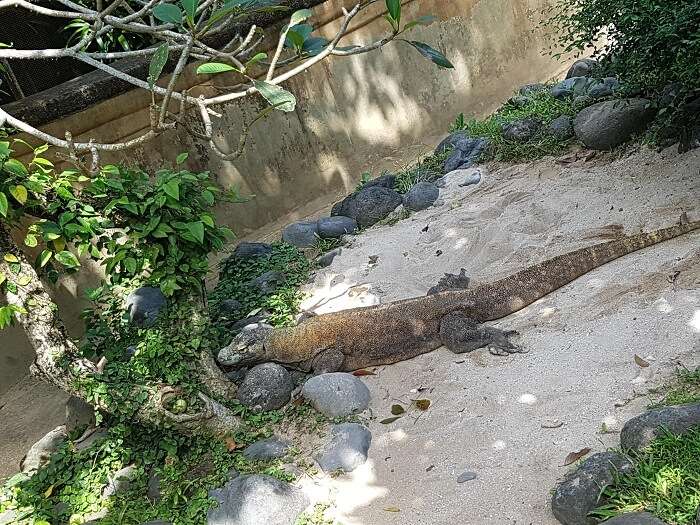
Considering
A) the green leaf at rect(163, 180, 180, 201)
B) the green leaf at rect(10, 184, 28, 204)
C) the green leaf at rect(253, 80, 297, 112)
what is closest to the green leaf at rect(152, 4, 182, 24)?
the green leaf at rect(253, 80, 297, 112)

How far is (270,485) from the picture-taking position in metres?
3.69

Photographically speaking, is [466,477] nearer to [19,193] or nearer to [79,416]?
[79,416]

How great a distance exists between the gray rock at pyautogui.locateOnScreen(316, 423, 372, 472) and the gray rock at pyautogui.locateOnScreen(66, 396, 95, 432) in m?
1.71

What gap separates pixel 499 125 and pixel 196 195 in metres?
4.26

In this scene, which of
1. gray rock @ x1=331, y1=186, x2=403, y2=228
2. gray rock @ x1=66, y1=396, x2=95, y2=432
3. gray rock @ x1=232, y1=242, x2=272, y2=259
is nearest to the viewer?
gray rock @ x1=66, y1=396, x2=95, y2=432

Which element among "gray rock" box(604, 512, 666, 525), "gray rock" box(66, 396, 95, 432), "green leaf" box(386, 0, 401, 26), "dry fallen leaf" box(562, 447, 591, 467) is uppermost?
"green leaf" box(386, 0, 401, 26)

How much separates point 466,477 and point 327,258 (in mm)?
3260

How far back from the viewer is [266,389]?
468 cm

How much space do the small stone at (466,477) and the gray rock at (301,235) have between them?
3.74m

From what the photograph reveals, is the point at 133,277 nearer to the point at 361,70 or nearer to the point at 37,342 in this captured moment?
the point at 37,342

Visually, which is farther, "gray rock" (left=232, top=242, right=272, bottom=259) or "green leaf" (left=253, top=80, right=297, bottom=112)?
"gray rock" (left=232, top=242, right=272, bottom=259)

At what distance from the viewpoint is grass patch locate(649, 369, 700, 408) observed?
3.25 meters

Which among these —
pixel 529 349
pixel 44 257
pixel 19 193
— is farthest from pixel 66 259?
pixel 529 349

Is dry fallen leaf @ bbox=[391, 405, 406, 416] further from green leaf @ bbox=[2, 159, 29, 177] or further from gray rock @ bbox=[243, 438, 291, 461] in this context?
green leaf @ bbox=[2, 159, 29, 177]
